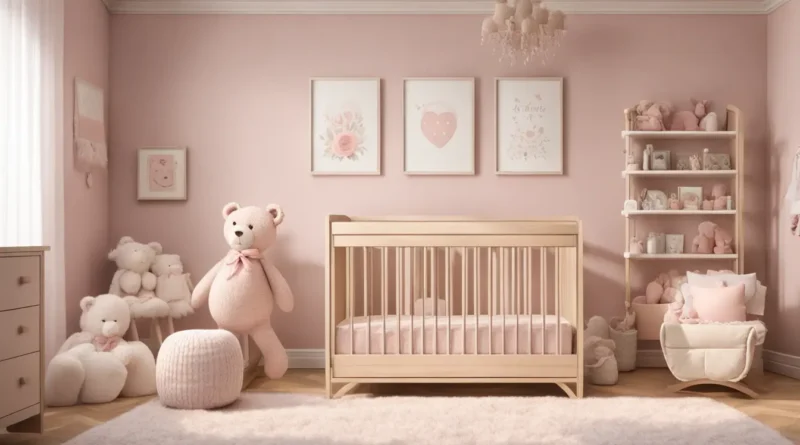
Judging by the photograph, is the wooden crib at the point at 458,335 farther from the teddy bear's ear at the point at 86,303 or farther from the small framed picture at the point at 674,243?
the teddy bear's ear at the point at 86,303

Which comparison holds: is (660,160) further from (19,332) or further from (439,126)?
(19,332)

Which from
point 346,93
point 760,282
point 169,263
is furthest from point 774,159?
point 169,263

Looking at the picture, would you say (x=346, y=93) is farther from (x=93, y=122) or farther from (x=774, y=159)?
(x=774, y=159)

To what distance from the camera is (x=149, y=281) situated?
406 cm

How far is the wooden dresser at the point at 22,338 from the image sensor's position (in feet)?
8.35

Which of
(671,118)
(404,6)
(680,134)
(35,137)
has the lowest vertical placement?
(35,137)

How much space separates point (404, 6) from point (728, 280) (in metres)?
2.49

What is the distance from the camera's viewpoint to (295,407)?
3.27 metres

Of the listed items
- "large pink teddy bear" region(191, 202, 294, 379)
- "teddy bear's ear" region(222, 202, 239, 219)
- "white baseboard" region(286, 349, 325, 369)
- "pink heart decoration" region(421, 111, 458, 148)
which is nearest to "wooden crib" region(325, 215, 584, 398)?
"large pink teddy bear" region(191, 202, 294, 379)

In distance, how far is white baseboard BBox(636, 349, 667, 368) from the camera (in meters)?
4.35

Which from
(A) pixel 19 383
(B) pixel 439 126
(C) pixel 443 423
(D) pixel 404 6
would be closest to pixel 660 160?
(B) pixel 439 126

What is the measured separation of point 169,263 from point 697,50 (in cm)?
345

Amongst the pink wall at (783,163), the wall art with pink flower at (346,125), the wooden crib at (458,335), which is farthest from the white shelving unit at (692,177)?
the wall art with pink flower at (346,125)

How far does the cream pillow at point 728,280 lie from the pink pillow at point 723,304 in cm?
11
